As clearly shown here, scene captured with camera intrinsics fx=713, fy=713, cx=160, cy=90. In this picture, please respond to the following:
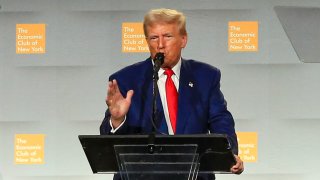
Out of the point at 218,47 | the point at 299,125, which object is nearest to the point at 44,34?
the point at 218,47

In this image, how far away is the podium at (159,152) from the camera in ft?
8.36

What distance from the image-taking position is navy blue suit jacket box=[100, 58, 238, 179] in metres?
3.10

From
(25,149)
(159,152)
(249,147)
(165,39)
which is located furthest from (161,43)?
(25,149)

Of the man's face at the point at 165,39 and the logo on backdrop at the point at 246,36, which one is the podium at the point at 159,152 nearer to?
the man's face at the point at 165,39

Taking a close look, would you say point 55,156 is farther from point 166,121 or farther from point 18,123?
point 166,121

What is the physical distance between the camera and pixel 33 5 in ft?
15.5

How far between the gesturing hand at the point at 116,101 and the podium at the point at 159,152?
0.17 m

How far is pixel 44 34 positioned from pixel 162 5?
804 millimetres

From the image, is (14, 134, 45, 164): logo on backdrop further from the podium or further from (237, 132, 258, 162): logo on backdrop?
the podium

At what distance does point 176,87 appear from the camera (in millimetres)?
3223

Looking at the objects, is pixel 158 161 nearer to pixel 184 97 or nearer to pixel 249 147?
pixel 184 97

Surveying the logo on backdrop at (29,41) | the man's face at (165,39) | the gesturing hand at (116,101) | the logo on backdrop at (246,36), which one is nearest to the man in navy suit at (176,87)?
the man's face at (165,39)

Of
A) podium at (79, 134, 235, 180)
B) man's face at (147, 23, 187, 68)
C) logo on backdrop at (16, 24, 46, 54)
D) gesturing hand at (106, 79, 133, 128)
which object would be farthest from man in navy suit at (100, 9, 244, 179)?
logo on backdrop at (16, 24, 46, 54)

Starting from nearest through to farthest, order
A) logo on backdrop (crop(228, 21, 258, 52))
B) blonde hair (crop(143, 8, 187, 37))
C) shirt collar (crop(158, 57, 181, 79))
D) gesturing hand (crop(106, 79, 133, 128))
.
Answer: gesturing hand (crop(106, 79, 133, 128)) < blonde hair (crop(143, 8, 187, 37)) < shirt collar (crop(158, 57, 181, 79)) < logo on backdrop (crop(228, 21, 258, 52))
